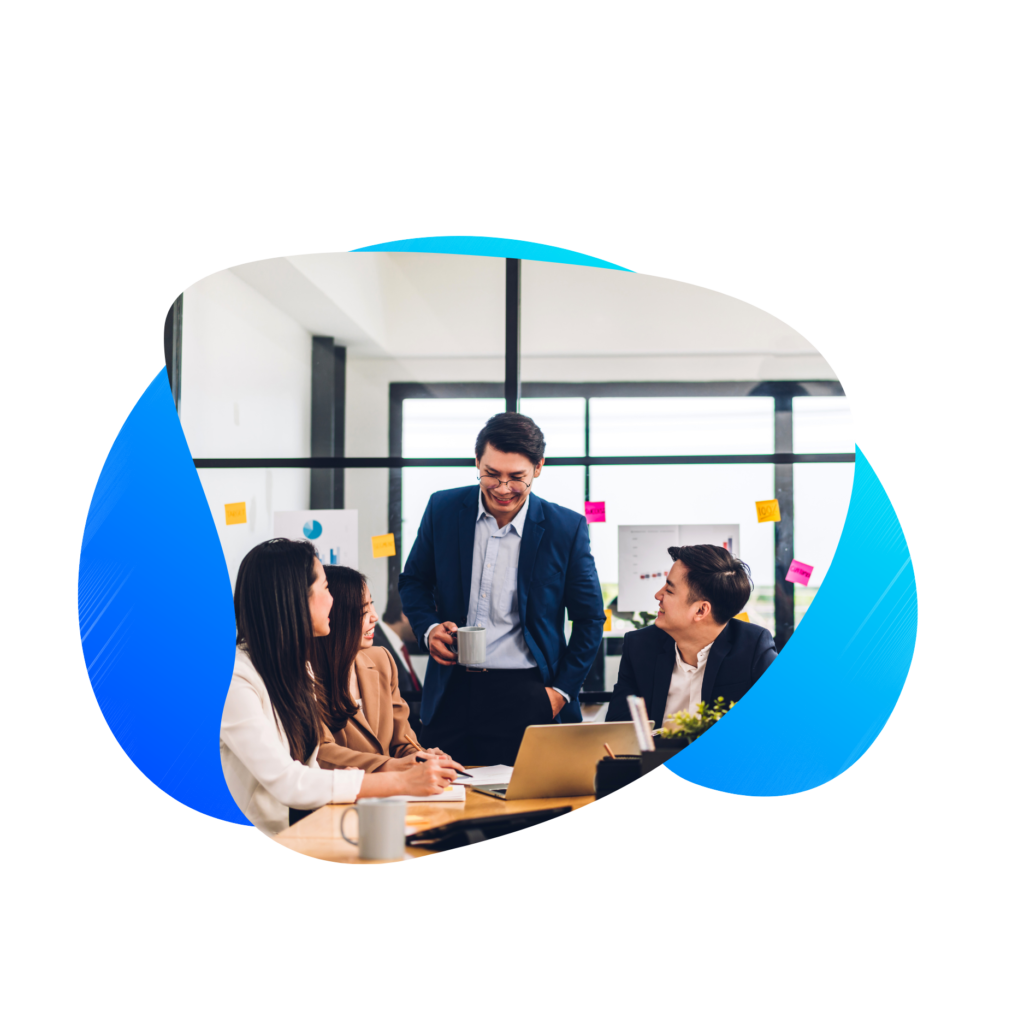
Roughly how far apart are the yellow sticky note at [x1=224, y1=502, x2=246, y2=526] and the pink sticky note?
1.68 metres

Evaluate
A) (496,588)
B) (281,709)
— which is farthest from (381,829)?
(496,588)

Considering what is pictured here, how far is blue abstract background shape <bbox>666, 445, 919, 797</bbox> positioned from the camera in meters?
2.82

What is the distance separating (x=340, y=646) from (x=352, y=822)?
0.50 metres

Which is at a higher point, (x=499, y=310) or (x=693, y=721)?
(x=499, y=310)

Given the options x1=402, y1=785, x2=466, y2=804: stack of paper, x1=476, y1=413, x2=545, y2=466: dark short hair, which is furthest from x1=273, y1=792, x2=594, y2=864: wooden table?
x1=476, y1=413, x2=545, y2=466: dark short hair

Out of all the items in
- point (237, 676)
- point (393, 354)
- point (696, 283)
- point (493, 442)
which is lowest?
point (237, 676)

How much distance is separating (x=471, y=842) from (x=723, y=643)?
97cm

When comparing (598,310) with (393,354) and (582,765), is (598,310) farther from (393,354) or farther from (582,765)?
(582,765)

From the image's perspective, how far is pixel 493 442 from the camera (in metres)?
2.72

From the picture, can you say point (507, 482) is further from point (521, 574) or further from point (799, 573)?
point (799, 573)

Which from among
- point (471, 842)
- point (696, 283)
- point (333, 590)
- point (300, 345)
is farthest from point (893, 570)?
point (300, 345)

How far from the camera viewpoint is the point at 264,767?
2.57 m

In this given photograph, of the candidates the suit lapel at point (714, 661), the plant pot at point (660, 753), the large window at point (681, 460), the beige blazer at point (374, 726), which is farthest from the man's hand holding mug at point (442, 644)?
the suit lapel at point (714, 661)

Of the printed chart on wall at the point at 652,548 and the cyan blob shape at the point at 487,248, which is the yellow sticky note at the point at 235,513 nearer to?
the cyan blob shape at the point at 487,248
